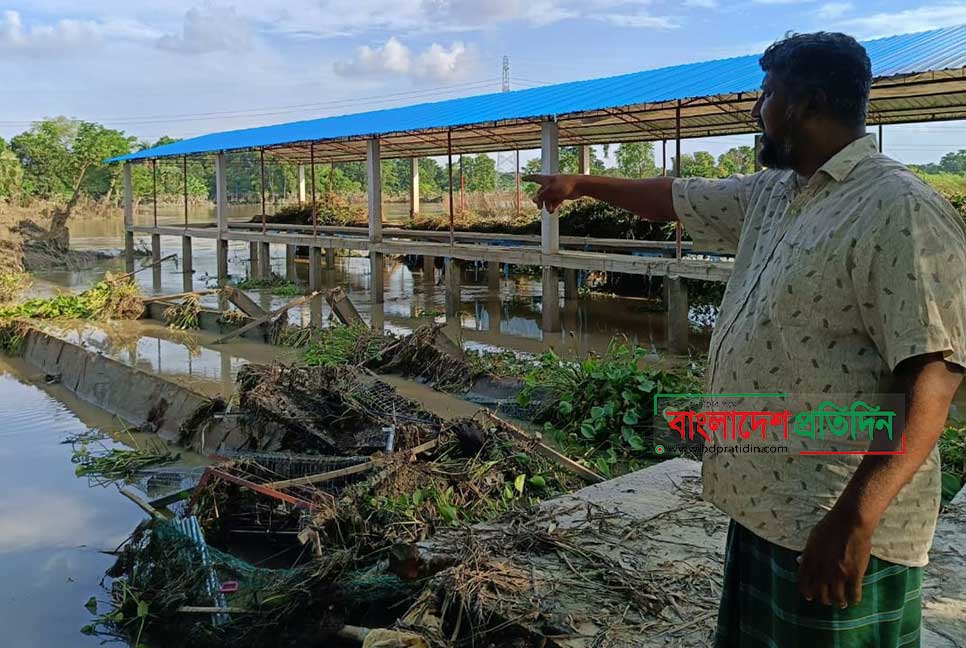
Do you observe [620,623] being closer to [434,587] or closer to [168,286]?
[434,587]

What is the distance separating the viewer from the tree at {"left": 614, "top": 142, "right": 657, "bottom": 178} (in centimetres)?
2708

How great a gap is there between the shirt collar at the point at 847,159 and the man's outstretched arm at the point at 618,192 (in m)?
0.54

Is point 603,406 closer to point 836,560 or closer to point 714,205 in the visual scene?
point 714,205

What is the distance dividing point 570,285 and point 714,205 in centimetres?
1310

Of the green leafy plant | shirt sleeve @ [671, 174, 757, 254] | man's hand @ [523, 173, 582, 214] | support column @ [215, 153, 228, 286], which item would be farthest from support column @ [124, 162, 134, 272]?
shirt sleeve @ [671, 174, 757, 254]

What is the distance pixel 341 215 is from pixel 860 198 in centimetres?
2313

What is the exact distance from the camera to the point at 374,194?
15.9 meters

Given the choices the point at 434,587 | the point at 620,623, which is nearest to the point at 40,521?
the point at 434,587

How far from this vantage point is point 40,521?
19.9 ft

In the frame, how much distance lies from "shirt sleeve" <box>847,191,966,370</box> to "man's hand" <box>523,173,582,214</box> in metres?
0.94

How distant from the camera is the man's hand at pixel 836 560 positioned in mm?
1612

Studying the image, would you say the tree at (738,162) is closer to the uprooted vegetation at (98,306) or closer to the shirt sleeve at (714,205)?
the uprooted vegetation at (98,306)

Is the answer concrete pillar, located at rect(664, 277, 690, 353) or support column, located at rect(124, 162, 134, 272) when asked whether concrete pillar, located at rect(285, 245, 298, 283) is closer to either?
support column, located at rect(124, 162, 134, 272)

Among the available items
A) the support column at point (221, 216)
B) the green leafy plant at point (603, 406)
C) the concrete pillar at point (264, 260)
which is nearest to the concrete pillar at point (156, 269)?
the support column at point (221, 216)
